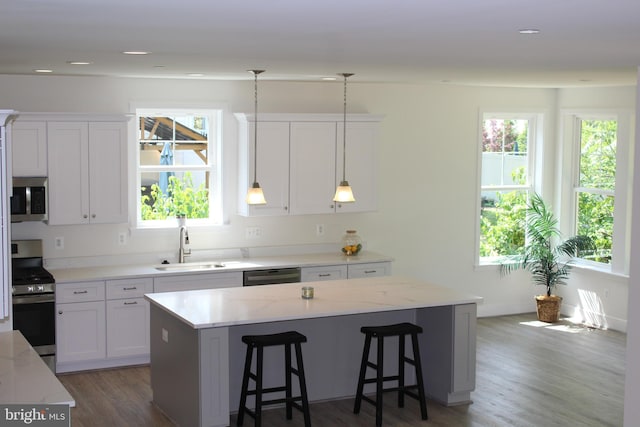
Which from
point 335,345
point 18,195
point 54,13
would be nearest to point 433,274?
point 335,345

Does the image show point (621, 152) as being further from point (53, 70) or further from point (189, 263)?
point (53, 70)

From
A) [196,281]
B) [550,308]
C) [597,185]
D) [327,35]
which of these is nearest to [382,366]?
[196,281]

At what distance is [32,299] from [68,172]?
43.5 inches

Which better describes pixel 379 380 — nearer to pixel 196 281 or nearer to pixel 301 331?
pixel 301 331

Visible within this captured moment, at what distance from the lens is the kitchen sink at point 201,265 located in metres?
7.62

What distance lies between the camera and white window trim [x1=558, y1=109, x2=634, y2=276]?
8.67 meters

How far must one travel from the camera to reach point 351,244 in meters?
8.40

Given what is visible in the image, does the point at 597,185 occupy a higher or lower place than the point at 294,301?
higher

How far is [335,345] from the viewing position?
6477 mm

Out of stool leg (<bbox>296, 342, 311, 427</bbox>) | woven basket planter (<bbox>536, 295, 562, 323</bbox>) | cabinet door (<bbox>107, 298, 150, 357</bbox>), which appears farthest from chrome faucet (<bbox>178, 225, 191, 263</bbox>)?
woven basket planter (<bbox>536, 295, 562, 323</bbox>)

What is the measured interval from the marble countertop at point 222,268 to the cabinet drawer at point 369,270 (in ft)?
0.17

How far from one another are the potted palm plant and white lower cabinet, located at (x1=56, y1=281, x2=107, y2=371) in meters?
4.51

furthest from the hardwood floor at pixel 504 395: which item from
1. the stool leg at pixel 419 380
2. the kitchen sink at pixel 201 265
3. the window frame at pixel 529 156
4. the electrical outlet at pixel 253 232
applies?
the electrical outlet at pixel 253 232

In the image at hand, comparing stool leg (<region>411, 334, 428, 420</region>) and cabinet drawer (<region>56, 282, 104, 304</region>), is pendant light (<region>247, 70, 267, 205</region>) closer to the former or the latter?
cabinet drawer (<region>56, 282, 104, 304</region>)
